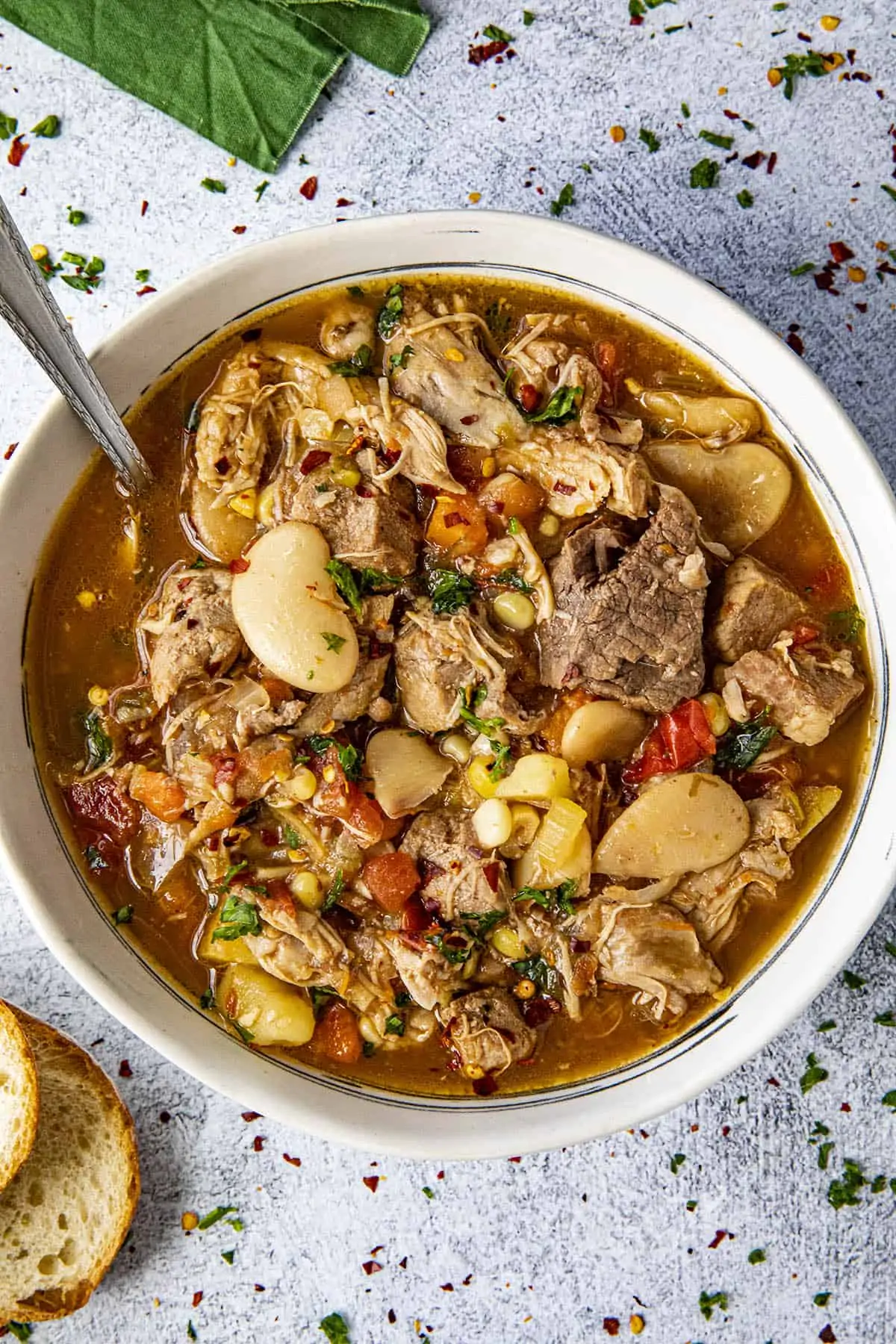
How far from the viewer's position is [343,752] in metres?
3.56

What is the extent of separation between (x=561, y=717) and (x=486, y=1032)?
1082 mm

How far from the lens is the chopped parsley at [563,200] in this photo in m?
3.95

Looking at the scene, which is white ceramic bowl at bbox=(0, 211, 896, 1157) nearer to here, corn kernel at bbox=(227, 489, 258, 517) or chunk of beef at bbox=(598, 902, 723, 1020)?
chunk of beef at bbox=(598, 902, 723, 1020)

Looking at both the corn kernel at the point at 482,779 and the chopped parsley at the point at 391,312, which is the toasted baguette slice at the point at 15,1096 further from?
the chopped parsley at the point at 391,312

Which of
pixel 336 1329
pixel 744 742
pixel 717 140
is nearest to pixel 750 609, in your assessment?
pixel 744 742

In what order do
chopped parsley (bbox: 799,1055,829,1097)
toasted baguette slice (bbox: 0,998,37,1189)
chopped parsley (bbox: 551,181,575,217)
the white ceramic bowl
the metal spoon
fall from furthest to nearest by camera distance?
chopped parsley (bbox: 799,1055,829,1097)
chopped parsley (bbox: 551,181,575,217)
toasted baguette slice (bbox: 0,998,37,1189)
the white ceramic bowl
the metal spoon

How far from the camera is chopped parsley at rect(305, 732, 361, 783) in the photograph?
356cm

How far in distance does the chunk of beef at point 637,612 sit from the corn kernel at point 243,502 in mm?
1051

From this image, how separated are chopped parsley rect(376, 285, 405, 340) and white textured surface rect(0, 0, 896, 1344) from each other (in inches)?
20.6

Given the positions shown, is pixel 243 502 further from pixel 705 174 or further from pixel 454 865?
pixel 705 174

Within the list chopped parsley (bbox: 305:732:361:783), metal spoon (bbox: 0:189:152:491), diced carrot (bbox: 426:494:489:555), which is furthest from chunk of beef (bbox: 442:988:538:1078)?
metal spoon (bbox: 0:189:152:491)

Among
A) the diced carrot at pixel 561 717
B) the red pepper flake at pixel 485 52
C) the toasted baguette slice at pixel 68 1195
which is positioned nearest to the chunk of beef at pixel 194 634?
the diced carrot at pixel 561 717

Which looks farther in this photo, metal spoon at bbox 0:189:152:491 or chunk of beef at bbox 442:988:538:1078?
chunk of beef at bbox 442:988:538:1078

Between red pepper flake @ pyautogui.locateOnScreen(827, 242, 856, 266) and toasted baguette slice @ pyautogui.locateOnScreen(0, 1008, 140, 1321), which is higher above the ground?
red pepper flake @ pyautogui.locateOnScreen(827, 242, 856, 266)
